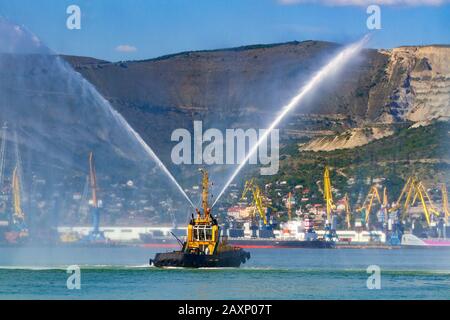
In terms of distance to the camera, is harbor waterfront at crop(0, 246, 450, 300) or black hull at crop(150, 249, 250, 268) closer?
harbor waterfront at crop(0, 246, 450, 300)

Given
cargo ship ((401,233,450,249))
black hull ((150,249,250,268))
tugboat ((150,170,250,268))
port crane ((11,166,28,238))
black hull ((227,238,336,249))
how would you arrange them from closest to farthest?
1. black hull ((150,249,250,268))
2. tugboat ((150,170,250,268))
3. port crane ((11,166,28,238))
4. black hull ((227,238,336,249))
5. cargo ship ((401,233,450,249))

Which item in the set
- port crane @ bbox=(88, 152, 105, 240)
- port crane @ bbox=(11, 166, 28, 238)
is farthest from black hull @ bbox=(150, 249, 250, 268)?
port crane @ bbox=(11, 166, 28, 238)

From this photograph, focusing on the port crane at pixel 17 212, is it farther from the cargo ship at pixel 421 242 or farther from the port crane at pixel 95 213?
the cargo ship at pixel 421 242

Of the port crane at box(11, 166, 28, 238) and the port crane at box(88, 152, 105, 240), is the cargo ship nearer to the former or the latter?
the port crane at box(88, 152, 105, 240)

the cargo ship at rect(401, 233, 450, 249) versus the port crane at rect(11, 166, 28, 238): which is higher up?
the port crane at rect(11, 166, 28, 238)

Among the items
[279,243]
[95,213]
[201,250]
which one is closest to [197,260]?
[201,250]

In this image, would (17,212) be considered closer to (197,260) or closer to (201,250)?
(201,250)

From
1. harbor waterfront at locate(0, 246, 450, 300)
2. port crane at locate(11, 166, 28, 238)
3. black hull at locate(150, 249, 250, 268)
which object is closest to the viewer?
harbor waterfront at locate(0, 246, 450, 300)
